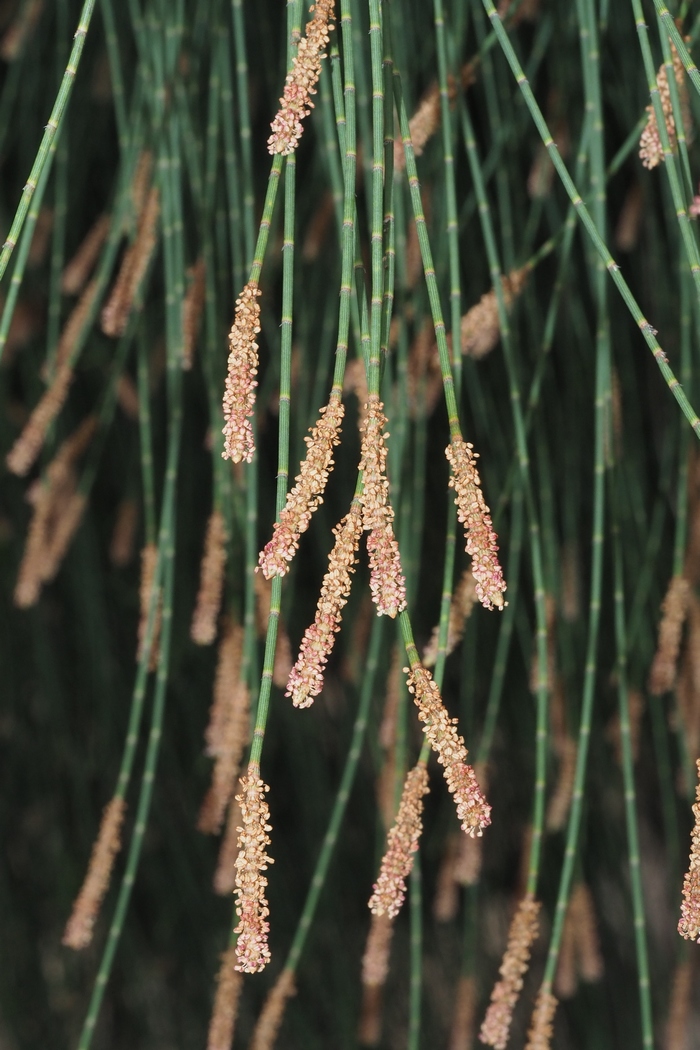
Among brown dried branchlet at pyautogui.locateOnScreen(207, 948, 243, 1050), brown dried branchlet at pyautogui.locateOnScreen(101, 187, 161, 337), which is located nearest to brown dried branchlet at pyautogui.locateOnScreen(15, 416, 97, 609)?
brown dried branchlet at pyautogui.locateOnScreen(101, 187, 161, 337)

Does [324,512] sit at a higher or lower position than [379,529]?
higher

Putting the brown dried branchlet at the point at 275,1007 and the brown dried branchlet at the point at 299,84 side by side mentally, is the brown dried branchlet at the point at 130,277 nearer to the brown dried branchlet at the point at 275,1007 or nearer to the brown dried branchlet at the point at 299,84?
the brown dried branchlet at the point at 299,84

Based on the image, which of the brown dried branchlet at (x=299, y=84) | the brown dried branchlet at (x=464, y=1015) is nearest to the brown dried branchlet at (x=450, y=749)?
the brown dried branchlet at (x=299, y=84)

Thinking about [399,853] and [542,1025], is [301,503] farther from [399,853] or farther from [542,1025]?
[542,1025]

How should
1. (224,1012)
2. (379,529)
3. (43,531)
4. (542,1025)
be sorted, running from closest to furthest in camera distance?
(379,529) → (542,1025) → (224,1012) → (43,531)

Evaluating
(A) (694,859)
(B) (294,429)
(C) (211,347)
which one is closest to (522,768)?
(B) (294,429)

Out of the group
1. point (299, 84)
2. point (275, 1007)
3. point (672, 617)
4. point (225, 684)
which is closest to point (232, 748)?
point (225, 684)
